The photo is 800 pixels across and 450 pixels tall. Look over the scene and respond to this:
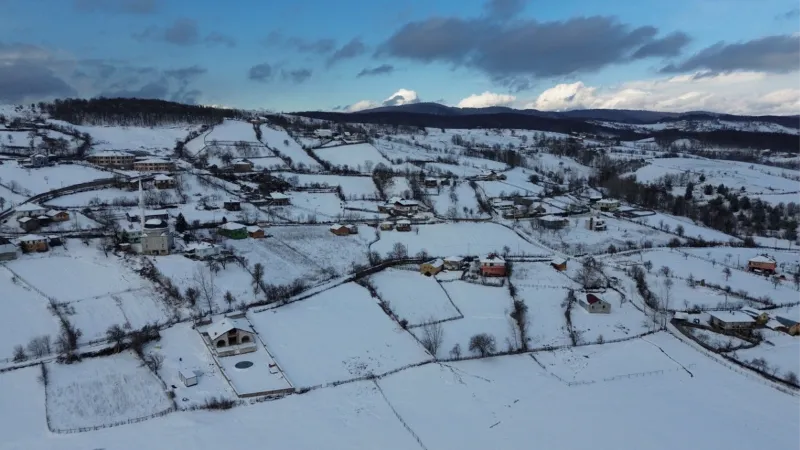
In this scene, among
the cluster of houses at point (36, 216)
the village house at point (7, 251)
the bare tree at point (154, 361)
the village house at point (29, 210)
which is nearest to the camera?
the bare tree at point (154, 361)

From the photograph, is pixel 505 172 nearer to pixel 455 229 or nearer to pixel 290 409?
pixel 455 229

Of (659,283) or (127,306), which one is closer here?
(127,306)

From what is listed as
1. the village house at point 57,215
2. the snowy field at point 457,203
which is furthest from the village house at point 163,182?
the snowy field at point 457,203

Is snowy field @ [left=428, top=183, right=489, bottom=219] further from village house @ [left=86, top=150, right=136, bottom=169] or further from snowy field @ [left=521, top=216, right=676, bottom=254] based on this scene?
village house @ [left=86, top=150, right=136, bottom=169]

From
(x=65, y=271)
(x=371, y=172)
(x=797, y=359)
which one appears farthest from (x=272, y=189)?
(x=797, y=359)

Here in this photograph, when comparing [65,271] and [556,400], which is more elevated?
[65,271]

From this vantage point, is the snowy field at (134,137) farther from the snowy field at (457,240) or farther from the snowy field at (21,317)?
the snowy field at (21,317)
